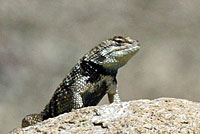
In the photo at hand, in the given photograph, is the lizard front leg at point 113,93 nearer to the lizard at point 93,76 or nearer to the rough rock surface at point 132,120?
the lizard at point 93,76

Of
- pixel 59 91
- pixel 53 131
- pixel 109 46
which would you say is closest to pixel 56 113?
pixel 59 91

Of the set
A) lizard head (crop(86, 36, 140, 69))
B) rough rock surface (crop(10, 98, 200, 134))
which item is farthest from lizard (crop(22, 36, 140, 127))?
rough rock surface (crop(10, 98, 200, 134))

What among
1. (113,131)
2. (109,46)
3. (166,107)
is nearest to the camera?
(113,131)

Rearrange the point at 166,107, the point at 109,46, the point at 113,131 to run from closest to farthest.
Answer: the point at 113,131 → the point at 166,107 → the point at 109,46

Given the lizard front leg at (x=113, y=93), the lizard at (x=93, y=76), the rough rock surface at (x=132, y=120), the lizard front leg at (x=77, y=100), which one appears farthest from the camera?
the lizard front leg at (x=113, y=93)

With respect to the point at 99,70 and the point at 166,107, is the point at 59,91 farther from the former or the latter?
the point at 166,107

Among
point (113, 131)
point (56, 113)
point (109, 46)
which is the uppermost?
point (109, 46)

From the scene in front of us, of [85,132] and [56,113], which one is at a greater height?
[56,113]

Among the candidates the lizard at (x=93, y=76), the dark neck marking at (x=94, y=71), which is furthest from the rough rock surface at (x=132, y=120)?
the dark neck marking at (x=94, y=71)

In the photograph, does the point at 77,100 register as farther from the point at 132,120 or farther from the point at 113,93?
the point at 132,120
